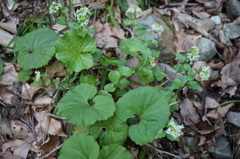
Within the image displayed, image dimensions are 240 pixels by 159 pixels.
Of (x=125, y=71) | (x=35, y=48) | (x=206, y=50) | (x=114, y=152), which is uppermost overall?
(x=35, y=48)

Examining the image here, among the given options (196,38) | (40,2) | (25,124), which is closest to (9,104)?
(25,124)

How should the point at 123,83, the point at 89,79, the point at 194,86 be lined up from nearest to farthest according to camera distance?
the point at 194,86
the point at 123,83
the point at 89,79

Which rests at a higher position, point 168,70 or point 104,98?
point 104,98

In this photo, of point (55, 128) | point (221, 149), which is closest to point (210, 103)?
point (221, 149)

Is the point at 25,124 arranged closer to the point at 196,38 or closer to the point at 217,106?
the point at 217,106

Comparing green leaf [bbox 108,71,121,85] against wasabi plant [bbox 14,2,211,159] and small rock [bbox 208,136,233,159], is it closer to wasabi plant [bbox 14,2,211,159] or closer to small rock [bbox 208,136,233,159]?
wasabi plant [bbox 14,2,211,159]

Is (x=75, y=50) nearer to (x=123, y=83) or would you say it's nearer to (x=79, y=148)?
(x=123, y=83)

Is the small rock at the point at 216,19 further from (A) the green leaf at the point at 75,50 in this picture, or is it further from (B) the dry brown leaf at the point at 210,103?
(A) the green leaf at the point at 75,50

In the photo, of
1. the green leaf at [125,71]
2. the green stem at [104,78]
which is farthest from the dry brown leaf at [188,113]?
the green stem at [104,78]
